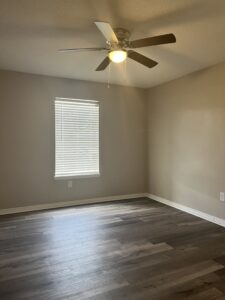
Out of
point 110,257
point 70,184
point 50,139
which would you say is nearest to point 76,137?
point 50,139

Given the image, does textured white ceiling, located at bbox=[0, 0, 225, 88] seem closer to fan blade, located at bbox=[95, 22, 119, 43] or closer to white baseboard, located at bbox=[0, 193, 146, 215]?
fan blade, located at bbox=[95, 22, 119, 43]

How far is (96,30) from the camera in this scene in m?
2.60

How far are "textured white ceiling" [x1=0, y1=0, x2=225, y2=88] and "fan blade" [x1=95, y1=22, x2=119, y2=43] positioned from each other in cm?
19

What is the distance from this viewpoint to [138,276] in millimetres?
2246

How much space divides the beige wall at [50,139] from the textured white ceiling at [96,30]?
0.52m

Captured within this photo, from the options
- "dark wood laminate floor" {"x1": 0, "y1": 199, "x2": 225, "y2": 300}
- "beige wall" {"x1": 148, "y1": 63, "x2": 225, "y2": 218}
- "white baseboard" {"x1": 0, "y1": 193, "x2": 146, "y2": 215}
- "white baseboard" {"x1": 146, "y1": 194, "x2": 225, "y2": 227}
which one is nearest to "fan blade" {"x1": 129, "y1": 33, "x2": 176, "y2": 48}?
"beige wall" {"x1": 148, "y1": 63, "x2": 225, "y2": 218}

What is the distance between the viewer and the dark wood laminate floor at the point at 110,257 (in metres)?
2.04

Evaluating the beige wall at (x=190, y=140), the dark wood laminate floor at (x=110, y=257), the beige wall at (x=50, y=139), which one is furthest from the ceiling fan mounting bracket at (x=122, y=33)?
the dark wood laminate floor at (x=110, y=257)

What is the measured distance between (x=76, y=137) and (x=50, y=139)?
51cm

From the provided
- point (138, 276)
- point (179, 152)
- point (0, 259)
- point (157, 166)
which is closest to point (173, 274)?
point (138, 276)

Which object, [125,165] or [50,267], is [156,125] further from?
[50,267]

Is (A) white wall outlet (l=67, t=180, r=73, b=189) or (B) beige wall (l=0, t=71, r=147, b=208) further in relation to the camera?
(A) white wall outlet (l=67, t=180, r=73, b=189)

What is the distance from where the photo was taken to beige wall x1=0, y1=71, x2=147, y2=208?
4.15m

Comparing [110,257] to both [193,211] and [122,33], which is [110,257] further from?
[122,33]
